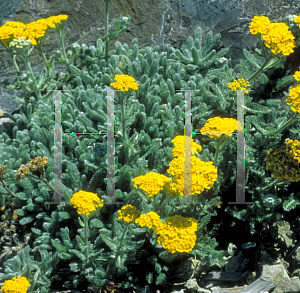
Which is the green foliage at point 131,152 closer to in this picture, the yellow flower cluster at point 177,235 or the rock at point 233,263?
the rock at point 233,263

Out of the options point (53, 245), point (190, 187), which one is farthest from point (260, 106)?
point (53, 245)

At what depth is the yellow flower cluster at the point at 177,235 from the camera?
287cm

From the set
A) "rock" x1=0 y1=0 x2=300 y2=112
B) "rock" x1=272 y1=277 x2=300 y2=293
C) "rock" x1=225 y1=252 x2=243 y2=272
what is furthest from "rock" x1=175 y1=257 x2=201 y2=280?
"rock" x1=0 y1=0 x2=300 y2=112

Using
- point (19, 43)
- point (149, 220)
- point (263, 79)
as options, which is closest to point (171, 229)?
point (149, 220)

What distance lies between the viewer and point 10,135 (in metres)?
5.03

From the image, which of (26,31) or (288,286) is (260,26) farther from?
(26,31)

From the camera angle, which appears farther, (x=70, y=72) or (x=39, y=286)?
(x=70, y=72)

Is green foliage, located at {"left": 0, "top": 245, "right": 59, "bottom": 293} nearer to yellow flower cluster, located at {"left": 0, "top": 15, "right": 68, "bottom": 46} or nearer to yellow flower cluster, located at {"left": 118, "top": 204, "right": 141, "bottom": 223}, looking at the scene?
yellow flower cluster, located at {"left": 118, "top": 204, "right": 141, "bottom": 223}

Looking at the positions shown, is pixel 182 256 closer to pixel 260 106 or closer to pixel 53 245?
pixel 53 245

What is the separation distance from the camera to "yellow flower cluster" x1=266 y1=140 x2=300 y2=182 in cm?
316

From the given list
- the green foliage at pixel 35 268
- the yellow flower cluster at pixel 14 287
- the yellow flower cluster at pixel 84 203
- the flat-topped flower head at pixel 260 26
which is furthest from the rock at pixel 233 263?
the flat-topped flower head at pixel 260 26

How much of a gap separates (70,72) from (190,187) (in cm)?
317

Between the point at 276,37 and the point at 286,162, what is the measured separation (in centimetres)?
122

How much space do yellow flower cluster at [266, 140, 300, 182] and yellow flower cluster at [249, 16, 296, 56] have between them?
932mm
